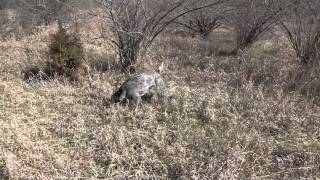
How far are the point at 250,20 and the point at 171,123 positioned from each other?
4.00 metres

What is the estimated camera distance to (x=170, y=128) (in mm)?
4656

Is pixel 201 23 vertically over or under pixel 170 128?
over

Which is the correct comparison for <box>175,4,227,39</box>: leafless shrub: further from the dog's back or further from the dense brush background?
the dog's back

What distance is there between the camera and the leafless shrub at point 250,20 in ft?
25.0

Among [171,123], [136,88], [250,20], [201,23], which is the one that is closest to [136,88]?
[136,88]

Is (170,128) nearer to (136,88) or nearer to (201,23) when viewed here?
(136,88)

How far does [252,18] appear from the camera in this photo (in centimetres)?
795

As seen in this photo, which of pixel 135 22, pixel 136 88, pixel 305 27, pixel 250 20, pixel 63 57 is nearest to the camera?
pixel 136 88

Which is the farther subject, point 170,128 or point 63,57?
point 63,57

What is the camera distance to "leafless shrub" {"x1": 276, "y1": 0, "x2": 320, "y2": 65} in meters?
6.44

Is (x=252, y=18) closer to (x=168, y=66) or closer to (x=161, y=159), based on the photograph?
(x=168, y=66)

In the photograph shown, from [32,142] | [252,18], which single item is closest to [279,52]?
[252,18]

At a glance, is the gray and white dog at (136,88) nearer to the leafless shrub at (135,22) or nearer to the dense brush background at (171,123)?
the dense brush background at (171,123)

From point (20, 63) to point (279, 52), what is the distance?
4.68 meters
